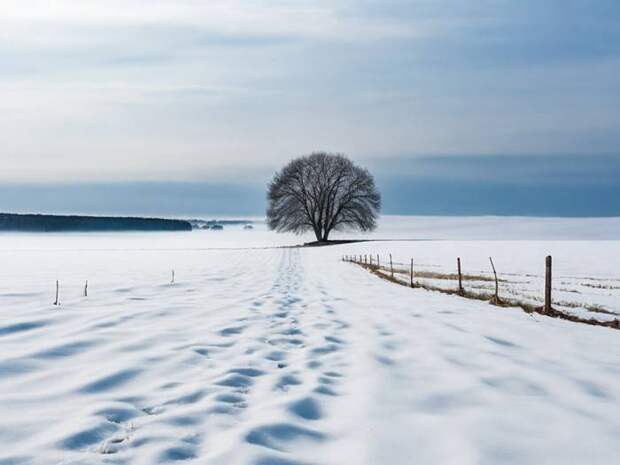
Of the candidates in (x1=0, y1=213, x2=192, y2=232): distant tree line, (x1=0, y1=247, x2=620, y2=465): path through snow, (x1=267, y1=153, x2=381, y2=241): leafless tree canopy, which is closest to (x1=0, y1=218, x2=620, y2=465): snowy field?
(x1=0, y1=247, x2=620, y2=465): path through snow

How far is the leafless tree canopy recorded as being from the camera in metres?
64.9

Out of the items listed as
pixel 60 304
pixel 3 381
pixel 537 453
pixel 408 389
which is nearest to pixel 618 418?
pixel 537 453

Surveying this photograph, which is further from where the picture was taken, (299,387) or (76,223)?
(76,223)

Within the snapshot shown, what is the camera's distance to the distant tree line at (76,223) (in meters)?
123

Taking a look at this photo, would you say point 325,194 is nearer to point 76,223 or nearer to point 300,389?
point 300,389

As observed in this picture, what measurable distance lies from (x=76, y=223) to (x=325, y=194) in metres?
92.0

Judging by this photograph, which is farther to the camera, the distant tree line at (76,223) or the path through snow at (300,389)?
the distant tree line at (76,223)

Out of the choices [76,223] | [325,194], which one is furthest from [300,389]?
[76,223]

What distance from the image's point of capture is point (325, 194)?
65.2 meters

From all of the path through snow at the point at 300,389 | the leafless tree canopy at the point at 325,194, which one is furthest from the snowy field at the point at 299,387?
the leafless tree canopy at the point at 325,194

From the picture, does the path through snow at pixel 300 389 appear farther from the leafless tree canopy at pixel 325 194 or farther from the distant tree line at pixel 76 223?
the distant tree line at pixel 76 223

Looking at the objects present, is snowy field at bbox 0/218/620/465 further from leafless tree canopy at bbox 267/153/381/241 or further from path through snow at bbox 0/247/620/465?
leafless tree canopy at bbox 267/153/381/241

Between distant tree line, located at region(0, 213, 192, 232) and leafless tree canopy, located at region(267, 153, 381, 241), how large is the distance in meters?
85.9

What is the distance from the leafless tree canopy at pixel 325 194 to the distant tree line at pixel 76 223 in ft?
282
